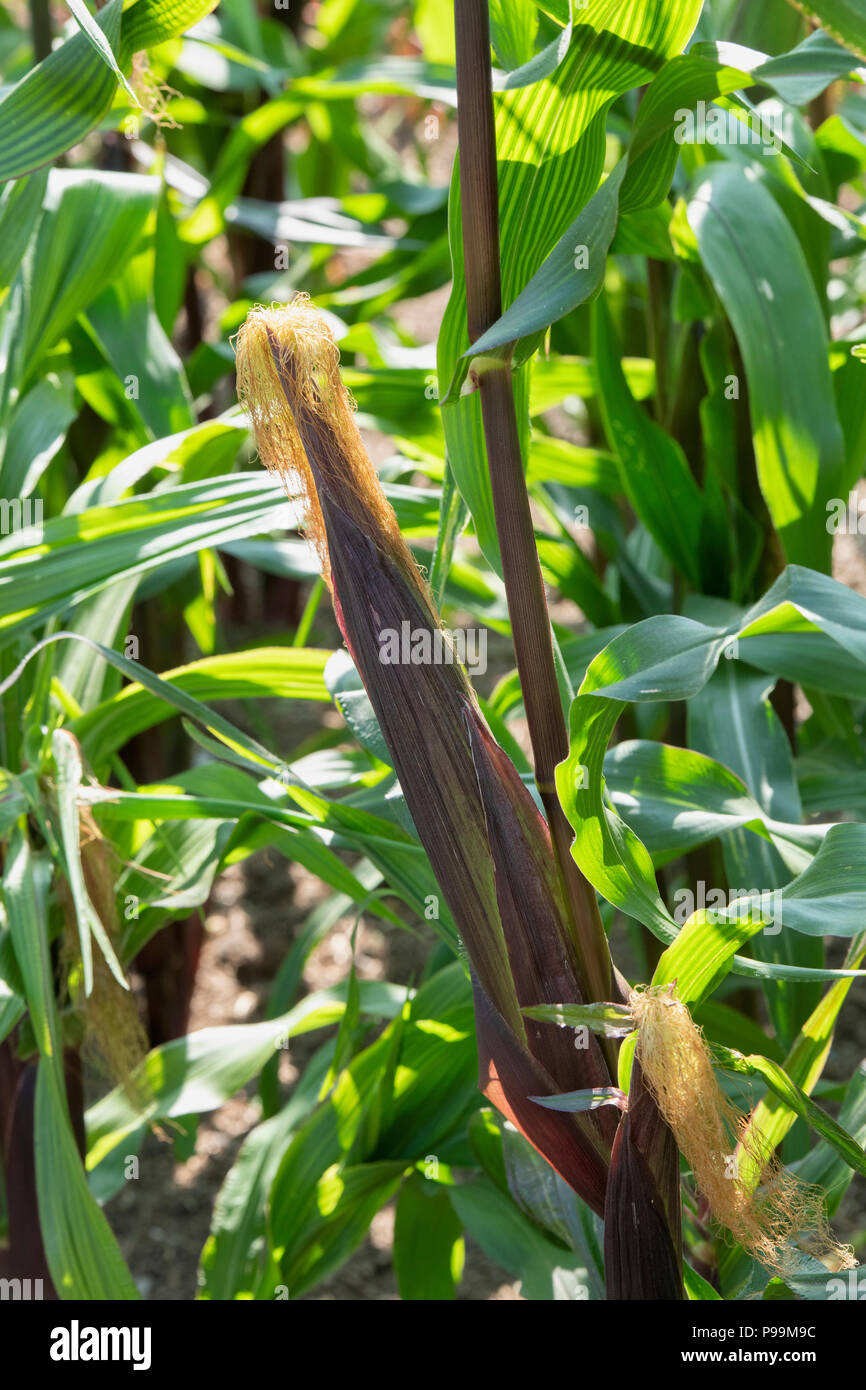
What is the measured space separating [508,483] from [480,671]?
0.16m

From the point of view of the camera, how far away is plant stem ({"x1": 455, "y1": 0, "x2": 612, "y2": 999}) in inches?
13.6

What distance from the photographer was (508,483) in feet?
1.18

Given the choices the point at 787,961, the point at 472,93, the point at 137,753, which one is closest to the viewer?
the point at 472,93

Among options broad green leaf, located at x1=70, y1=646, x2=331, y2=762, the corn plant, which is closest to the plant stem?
the corn plant

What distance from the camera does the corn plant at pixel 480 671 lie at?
0.37m

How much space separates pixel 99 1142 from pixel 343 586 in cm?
46

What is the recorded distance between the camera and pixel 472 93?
1.13 ft

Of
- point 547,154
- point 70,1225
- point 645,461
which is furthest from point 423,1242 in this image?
point 547,154

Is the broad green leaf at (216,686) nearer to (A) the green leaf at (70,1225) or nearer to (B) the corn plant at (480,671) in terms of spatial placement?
(B) the corn plant at (480,671)

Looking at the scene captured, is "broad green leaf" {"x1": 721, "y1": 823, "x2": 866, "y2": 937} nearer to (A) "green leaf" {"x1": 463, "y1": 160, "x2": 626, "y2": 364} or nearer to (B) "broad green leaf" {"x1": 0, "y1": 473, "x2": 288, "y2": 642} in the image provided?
(A) "green leaf" {"x1": 463, "y1": 160, "x2": 626, "y2": 364}

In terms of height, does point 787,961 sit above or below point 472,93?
below

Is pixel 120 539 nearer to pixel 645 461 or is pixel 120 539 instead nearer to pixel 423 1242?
pixel 645 461

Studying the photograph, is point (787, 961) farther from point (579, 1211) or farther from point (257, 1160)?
point (257, 1160)
